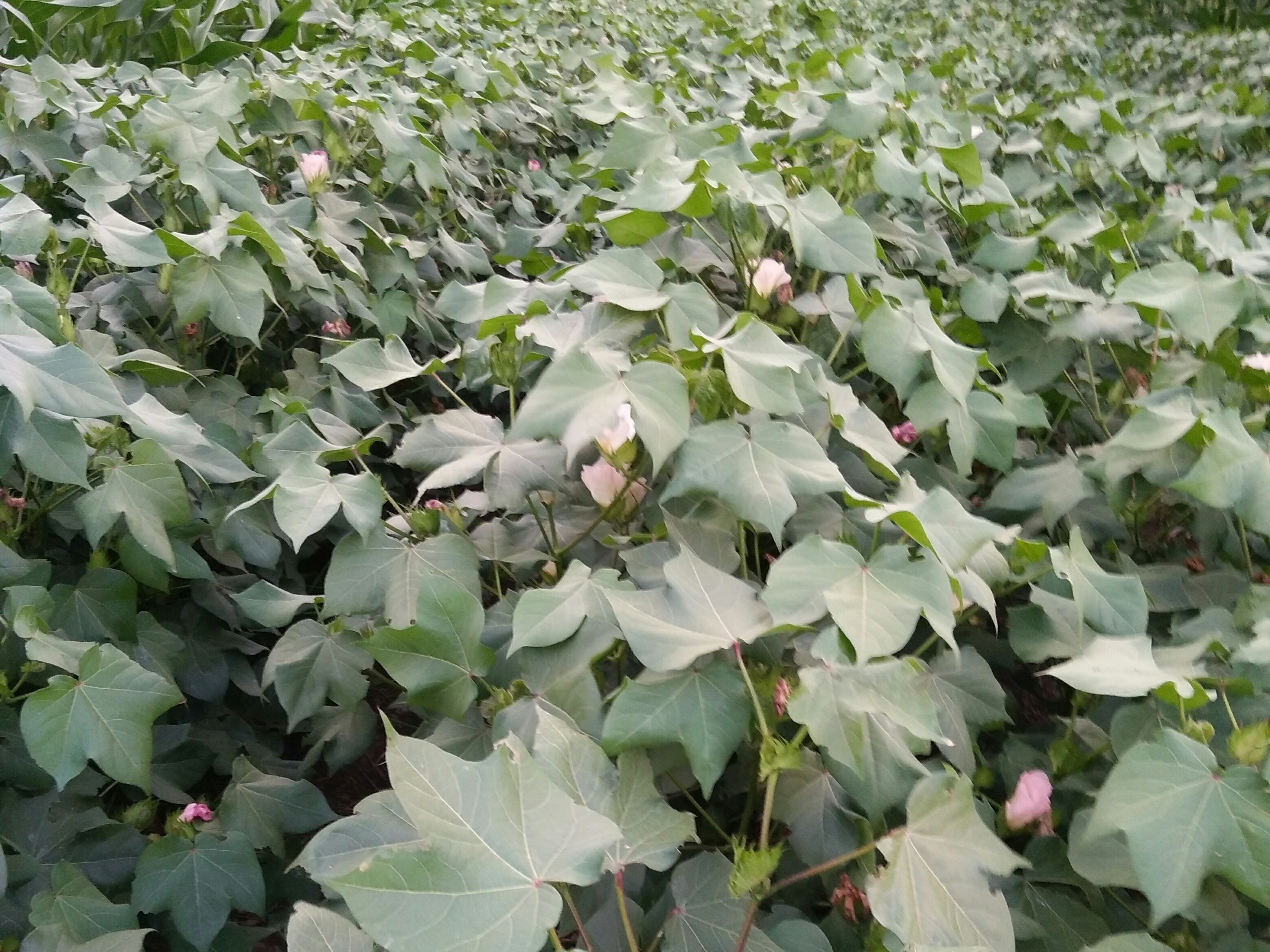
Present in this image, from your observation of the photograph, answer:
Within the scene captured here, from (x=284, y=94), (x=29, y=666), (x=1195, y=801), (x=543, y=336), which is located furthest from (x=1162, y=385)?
(x=284, y=94)

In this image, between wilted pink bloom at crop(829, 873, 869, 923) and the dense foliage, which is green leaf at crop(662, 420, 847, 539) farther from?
wilted pink bloom at crop(829, 873, 869, 923)

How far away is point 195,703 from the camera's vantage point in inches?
48.4

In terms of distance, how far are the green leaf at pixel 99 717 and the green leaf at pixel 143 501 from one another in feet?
0.48

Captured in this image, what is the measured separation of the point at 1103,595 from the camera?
81 cm

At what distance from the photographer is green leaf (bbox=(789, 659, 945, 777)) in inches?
23.5

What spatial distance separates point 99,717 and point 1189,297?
1.41 metres

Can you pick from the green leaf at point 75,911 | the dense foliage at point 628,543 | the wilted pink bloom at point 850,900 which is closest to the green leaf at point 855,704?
the dense foliage at point 628,543

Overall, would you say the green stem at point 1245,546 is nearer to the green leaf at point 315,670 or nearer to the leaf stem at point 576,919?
the leaf stem at point 576,919

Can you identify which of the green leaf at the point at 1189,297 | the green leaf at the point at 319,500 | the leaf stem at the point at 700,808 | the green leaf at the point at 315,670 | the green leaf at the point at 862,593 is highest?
the green leaf at the point at 1189,297

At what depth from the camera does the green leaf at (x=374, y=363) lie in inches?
43.0

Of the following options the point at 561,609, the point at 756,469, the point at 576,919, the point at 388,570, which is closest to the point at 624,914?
the point at 576,919

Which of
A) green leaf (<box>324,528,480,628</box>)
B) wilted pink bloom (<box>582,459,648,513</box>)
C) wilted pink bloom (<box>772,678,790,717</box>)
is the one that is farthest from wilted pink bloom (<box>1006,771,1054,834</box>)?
green leaf (<box>324,528,480,628</box>)

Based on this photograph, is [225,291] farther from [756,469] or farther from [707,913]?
[707,913]

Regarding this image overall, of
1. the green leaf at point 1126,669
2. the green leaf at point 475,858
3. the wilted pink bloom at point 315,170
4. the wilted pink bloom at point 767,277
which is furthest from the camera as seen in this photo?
the wilted pink bloom at point 315,170
